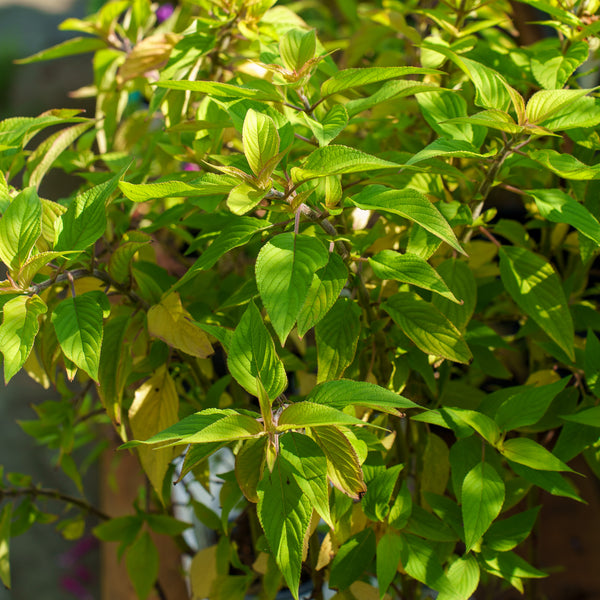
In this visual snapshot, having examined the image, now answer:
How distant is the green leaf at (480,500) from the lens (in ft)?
1.37

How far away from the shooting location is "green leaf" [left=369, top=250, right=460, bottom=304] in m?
0.38

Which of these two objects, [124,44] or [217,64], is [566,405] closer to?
[217,64]

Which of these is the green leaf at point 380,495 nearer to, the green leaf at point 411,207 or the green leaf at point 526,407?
the green leaf at point 526,407

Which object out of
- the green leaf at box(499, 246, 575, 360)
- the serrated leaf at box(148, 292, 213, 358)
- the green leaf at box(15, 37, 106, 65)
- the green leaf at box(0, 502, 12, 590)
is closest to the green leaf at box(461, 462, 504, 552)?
the green leaf at box(499, 246, 575, 360)

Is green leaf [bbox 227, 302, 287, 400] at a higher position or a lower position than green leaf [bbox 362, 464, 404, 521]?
higher

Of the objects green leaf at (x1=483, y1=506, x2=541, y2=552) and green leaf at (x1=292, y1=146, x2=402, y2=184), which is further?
green leaf at (x1=483, y1=506, x2=541, y2=552)

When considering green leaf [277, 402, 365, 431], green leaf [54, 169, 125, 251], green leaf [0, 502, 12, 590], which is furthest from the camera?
green leaf [0, 502, 12, 590]

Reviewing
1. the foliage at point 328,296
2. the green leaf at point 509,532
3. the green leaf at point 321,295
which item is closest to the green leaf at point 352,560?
the foliage at point 328,296

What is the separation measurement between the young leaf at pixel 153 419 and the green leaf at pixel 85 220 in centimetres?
15

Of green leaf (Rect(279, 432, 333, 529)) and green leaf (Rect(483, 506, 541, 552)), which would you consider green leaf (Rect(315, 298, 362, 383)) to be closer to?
green leaf (Rect(279, 432, 333, 529))

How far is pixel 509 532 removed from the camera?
502mm

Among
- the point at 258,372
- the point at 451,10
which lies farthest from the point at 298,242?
the point at 451,10

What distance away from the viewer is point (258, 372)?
388 millimetres

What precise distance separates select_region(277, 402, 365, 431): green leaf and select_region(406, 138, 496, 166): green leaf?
167mm
